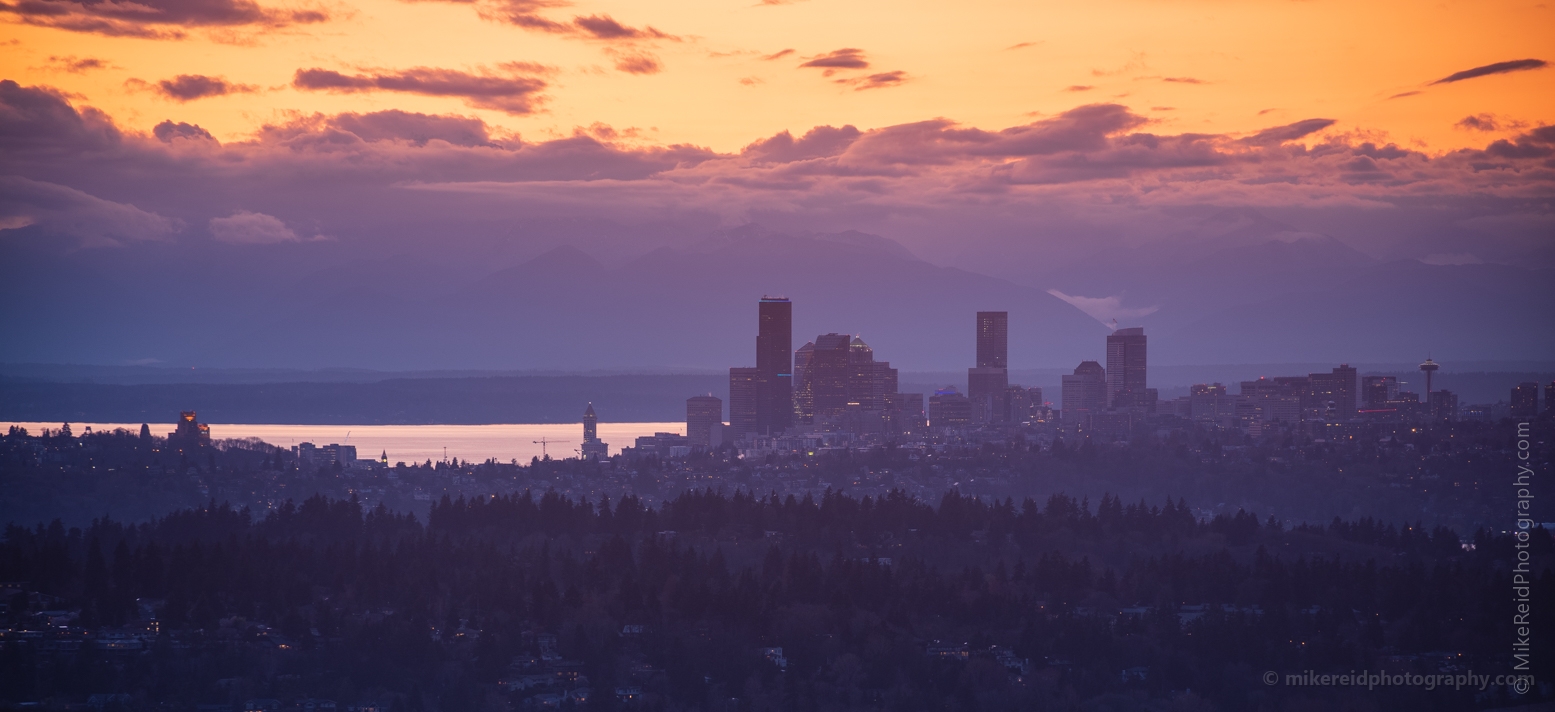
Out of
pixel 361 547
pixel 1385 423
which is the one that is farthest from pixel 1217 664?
pixel 1385 423

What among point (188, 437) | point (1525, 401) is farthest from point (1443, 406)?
point (188, 437)

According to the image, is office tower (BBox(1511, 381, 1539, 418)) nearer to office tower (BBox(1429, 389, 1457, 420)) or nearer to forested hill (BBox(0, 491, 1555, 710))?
office tower (BBox(1429, 389, 1457, 420))

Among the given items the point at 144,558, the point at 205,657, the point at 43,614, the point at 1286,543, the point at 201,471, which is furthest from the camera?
the point at 201,471

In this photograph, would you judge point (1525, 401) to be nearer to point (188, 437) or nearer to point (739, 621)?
point (739, 621)

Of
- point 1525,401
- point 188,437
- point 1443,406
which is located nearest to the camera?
point 188,437

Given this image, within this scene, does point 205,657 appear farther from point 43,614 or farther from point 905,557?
point 905,557
